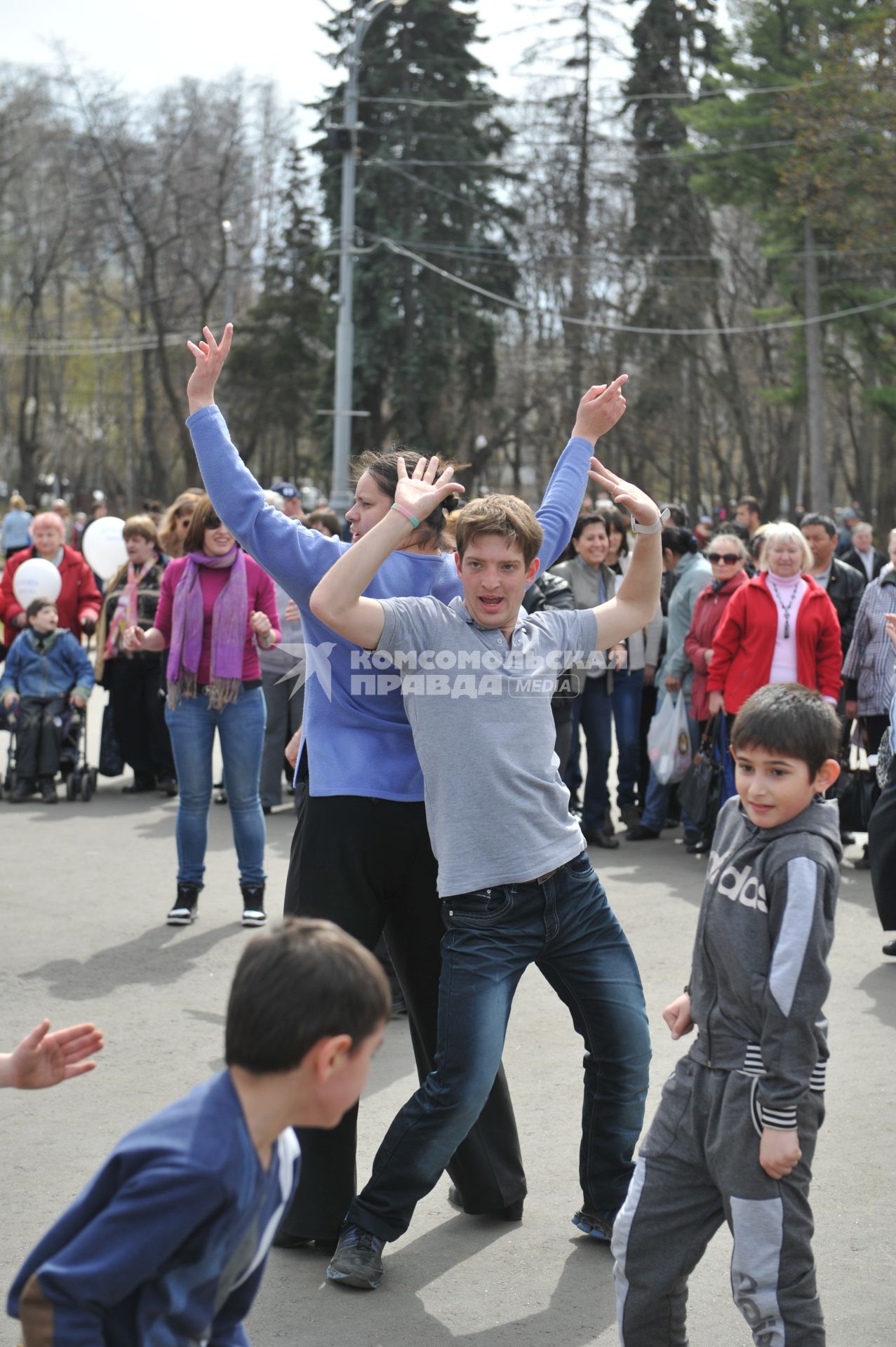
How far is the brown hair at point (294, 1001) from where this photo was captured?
6.37 ft

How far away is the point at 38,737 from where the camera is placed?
1073 cm

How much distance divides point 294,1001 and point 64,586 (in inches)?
396

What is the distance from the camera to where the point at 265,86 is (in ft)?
Answer: 163

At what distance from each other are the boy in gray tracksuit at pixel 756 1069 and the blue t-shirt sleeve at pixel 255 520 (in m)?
1.20

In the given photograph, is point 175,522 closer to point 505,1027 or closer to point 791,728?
point 505,1027

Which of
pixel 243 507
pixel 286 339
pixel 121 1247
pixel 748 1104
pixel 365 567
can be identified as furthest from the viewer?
pixel 286 339

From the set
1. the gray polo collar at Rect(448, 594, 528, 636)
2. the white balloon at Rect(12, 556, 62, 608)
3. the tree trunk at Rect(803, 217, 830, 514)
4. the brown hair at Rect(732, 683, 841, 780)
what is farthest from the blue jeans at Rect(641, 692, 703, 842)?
the tree trunk at Rect(803, 217, 830, 514)

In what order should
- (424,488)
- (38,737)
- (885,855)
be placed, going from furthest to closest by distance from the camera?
(38,737)
(885,855)
(424,488)

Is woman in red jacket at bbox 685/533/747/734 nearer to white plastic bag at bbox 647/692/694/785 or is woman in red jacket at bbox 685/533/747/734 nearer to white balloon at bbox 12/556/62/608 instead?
white plastic bag at bbox 647/692/694/785

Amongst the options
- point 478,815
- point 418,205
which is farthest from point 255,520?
point 418,205

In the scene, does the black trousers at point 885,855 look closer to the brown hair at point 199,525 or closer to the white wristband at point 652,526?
the white wristband at point 652,526

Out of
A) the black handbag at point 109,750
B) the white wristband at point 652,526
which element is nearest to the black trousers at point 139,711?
the black handbag at point 109,750

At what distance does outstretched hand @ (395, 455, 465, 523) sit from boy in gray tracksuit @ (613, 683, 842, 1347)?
0.90m

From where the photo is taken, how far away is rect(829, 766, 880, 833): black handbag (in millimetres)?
8211
